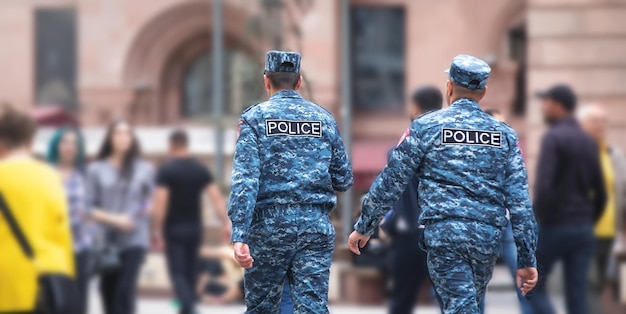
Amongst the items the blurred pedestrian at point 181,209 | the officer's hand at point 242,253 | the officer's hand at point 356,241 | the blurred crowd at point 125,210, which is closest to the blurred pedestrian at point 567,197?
the blurred crowd at point 125,210

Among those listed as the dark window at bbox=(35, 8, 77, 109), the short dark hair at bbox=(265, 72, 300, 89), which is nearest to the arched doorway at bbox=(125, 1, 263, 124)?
the dark window at bbox=(35, 8, 77, 109)

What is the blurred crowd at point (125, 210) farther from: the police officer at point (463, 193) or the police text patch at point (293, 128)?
the police officer at point (463, 193)

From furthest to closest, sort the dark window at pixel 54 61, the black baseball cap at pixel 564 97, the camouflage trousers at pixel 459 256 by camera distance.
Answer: the dark window at pixel 54 61
the black baseball cap at pixel 564 97
the camouflage trousers at pixel 459 256

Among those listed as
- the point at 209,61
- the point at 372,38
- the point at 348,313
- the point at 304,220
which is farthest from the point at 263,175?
the point at 209,61

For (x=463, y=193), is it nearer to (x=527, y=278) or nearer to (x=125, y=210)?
(x=527, y=278)

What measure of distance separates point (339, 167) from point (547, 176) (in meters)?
3.43

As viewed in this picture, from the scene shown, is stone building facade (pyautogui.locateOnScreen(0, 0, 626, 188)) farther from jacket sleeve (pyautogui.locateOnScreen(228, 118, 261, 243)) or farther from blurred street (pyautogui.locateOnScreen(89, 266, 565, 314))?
jacket sleeve (pyautogui.locateOnScreen(228, 118, 261, 243))

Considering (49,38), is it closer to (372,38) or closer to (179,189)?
(372,38)

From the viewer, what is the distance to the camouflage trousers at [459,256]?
23.4 ft

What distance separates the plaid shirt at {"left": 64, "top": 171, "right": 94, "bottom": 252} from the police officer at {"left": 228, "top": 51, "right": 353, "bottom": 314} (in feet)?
11.9

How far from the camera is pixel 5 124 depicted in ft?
25.1

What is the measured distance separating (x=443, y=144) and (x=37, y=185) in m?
2.14

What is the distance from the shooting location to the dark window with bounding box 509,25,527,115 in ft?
85.8

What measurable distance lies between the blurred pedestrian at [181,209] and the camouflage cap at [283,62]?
16.9 feet
